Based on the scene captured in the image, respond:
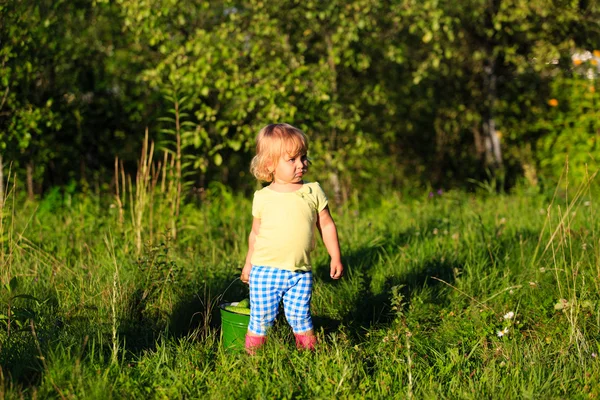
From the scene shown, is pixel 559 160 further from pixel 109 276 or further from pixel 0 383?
pixel 0 383

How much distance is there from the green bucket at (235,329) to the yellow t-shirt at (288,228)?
0.98 feet

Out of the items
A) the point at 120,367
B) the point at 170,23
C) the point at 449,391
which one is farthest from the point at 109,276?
the point at 170,23

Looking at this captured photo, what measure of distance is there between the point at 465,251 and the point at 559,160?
410 centimetres

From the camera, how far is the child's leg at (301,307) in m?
3.39

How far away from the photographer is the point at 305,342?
3.43 metres

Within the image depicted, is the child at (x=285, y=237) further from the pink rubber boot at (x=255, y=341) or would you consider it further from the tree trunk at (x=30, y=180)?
the tree trunk at (x=30, y=180)

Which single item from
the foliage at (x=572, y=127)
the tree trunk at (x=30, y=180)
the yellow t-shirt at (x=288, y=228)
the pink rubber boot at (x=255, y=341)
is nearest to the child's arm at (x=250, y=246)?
the yellow t-shirt at (x=288, y=228)

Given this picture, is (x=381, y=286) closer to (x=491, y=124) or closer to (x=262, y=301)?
(x=262, y=301)

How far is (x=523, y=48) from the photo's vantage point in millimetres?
8711

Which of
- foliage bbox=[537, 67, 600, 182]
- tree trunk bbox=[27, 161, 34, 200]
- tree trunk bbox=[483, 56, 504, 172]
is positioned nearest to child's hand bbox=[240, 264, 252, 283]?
tree trunk bbox=[27, 161, 34, 200]

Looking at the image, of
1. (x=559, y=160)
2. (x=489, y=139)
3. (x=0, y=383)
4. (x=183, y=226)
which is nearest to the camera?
(x=0, y=383)

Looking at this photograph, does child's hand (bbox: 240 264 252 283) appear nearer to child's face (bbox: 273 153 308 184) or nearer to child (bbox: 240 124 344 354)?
child (bbox: 240 124 344 354)

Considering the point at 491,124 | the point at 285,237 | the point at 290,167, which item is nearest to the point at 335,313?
the point at 285,237

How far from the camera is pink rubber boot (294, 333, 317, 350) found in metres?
3.42
